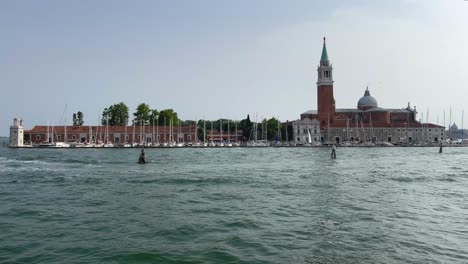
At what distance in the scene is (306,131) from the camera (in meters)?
103

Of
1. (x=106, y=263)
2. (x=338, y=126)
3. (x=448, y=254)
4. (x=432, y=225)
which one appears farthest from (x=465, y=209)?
(x=338, y=126)

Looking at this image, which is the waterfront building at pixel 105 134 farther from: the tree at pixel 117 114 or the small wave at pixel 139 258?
the small wave at pixel 139 258

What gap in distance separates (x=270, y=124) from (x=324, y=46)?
2303 cm

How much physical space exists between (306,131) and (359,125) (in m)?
14.1

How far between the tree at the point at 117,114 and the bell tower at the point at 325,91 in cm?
4583

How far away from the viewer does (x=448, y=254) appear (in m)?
8.16

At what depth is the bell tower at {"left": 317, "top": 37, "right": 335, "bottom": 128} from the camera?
101875 millimetres

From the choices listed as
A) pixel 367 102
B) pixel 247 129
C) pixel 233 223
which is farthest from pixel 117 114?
pixel 233 223

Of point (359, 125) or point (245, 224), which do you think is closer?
point (245, 224)

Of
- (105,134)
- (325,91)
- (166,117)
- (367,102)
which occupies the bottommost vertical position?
(105,134)

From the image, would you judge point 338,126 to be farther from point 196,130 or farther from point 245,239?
point 245,239

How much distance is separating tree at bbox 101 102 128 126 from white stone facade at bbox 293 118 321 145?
4003 centimetres

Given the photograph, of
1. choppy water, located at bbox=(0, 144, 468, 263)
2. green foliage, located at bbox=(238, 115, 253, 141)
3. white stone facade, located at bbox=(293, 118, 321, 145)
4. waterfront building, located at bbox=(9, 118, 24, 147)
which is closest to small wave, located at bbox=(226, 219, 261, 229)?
choppy water, located at bbox=(0, 144, 468, 263)

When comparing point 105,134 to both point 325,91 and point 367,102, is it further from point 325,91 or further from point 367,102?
point 367,102
